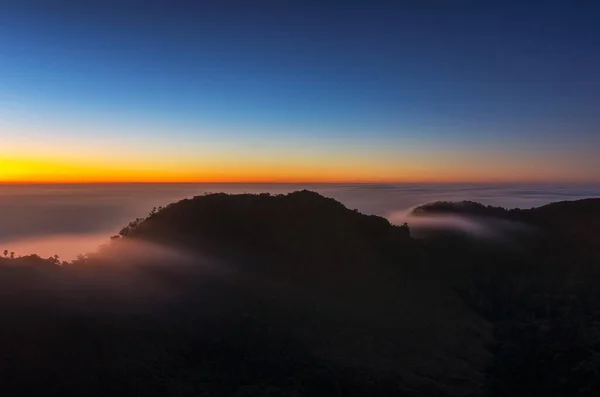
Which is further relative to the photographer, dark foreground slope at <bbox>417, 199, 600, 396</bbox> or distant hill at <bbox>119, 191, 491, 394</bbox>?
distant hill at <bbox>119, 191, 491, 394</bbox>

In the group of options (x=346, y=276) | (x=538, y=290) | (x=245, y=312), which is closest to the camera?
(x=245, y=312)

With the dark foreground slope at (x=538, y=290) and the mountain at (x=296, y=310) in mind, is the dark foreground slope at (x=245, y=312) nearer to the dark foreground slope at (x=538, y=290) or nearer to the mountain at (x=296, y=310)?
the mountain at (x=296, y=310)

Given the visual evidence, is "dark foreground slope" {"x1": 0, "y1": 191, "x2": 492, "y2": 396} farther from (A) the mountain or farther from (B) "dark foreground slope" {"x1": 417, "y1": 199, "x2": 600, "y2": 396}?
(B) "dark foreground slope" {"x1": 417, "y1": 199, "x2": 600, "y2": 396}

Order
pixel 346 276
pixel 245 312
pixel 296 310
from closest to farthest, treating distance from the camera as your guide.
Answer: pixel 245 312, pixel 296 310, pixel 346 276

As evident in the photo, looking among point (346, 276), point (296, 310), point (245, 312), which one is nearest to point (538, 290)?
point (346, 276)

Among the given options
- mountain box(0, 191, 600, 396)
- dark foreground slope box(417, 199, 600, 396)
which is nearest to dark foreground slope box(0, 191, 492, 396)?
mountain box(0, 191, 600, 396)

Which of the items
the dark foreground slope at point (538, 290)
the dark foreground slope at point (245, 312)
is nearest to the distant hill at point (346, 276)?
the dark foreground slope at point (245, 312)

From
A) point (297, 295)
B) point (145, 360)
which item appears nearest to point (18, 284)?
point (145, 360)

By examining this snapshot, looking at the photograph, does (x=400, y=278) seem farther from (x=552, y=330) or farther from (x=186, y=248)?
(x=186, y=248)

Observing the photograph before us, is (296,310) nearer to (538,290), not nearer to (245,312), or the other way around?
(245,312)
